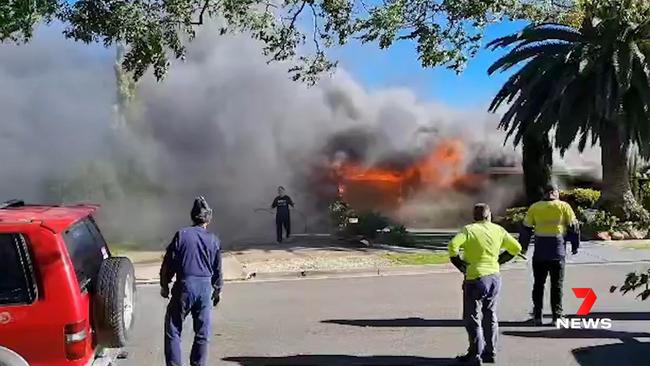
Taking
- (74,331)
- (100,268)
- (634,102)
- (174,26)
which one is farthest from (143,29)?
(634,102)

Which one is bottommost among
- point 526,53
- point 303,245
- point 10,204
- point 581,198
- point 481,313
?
point 303,245

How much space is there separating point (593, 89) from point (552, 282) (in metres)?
12.2

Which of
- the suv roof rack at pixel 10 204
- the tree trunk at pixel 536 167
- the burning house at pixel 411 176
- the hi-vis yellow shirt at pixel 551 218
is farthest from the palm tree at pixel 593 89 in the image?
the suv roof rack at pixel 10 204

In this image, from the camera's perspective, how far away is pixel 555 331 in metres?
7.11

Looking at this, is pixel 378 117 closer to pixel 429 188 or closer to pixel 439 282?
pixel 429 188

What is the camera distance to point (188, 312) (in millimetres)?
5355

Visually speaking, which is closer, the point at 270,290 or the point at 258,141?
the point at 270,290

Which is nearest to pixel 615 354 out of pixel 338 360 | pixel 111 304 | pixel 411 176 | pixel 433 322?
pixel 433 322

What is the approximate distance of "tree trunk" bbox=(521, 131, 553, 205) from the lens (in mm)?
21250

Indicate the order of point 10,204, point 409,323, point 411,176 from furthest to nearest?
point 411,176, point 409,323, point 10,204

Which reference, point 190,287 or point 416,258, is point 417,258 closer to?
point 416,258

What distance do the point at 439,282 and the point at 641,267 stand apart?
12.7ft

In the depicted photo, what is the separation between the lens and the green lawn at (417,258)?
1320 centimetres

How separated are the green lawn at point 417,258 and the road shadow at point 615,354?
21.3ft
